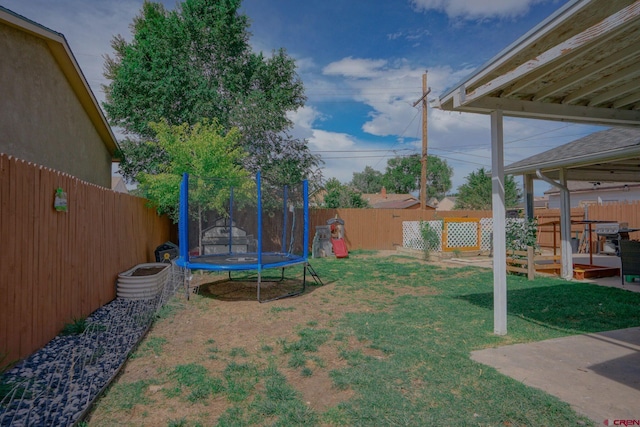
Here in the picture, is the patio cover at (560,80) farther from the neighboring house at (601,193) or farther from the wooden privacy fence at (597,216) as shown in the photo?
the neighboring house at (601,193)

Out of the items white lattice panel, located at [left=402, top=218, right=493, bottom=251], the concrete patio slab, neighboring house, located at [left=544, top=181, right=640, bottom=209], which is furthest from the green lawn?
neighboring house, located at [left=544, top=181, right=640, bottom=209]

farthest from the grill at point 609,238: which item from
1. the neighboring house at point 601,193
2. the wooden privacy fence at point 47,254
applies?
the wooden privacy fence at point 47,254

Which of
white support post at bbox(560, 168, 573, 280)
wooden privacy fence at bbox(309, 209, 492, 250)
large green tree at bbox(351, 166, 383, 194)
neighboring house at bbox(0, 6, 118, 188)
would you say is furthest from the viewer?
large green tree at bbox(351, 166, 383, 194)

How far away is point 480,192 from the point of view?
2797 centimetres

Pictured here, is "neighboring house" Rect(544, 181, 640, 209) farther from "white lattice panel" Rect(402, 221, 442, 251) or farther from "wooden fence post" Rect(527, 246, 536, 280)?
"wooden fence post" Rect(527, 246, 536, 280)

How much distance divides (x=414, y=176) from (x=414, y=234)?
37.1m

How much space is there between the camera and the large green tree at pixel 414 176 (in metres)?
48.5

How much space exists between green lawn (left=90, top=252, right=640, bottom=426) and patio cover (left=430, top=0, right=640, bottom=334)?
33.6 inches

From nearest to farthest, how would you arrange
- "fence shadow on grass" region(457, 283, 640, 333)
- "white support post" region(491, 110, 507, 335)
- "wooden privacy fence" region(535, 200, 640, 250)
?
"white support post" region(491, 110, 507, 335), "fence shadow on grass" region(457, 283, 640, 333), "wooden privacy fence" region(535, 200, 640, 250)

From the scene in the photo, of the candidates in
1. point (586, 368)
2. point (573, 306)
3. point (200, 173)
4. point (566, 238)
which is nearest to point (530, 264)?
point (566, 238)

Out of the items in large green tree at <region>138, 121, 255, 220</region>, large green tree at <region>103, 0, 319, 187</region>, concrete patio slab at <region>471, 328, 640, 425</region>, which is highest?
large green tree at <region>103, 0, 319, 187</region>

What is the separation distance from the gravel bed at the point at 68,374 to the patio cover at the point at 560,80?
148 inches

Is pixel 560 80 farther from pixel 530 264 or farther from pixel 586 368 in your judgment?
pixel 530 264

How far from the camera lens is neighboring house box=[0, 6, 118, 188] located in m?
4.97
